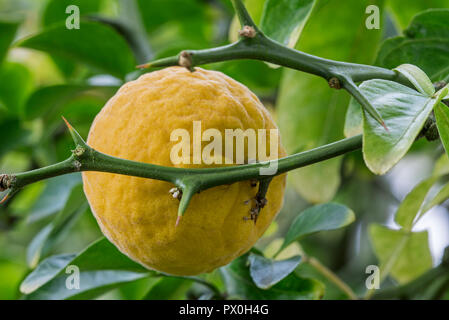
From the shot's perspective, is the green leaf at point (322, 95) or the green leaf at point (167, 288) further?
the green leaf at point (322, 95)

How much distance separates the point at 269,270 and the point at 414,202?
317 millimetres

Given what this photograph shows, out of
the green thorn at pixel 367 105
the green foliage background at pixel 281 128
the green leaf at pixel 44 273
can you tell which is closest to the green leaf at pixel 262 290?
the green foliage background at pixel 281 128

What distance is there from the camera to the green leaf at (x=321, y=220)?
74 cm

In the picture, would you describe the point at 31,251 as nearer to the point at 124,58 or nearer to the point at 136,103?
the point at 124,58

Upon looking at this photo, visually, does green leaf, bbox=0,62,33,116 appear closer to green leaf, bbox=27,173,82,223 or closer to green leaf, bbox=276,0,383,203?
green leaf, bbox=27,173,82,223

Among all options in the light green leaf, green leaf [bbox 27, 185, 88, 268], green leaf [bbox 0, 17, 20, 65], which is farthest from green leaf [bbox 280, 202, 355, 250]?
green leaf [bbox 0, 17, 20, 65]

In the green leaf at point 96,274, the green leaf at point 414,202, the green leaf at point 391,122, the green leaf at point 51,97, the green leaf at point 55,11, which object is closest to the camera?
the green leaf at point 391,122

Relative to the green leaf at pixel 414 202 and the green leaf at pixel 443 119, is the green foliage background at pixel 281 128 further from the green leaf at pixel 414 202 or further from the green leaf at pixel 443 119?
the green leaf at pixel 443 119

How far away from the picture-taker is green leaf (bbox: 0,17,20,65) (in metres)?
1.12

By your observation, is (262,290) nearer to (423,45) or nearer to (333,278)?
(333,278)

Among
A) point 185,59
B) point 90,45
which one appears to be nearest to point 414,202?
point 185,59

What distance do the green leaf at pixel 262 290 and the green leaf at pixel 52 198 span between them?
362mm

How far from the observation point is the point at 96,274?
2.79 feet

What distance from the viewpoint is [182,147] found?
21.8 inches
